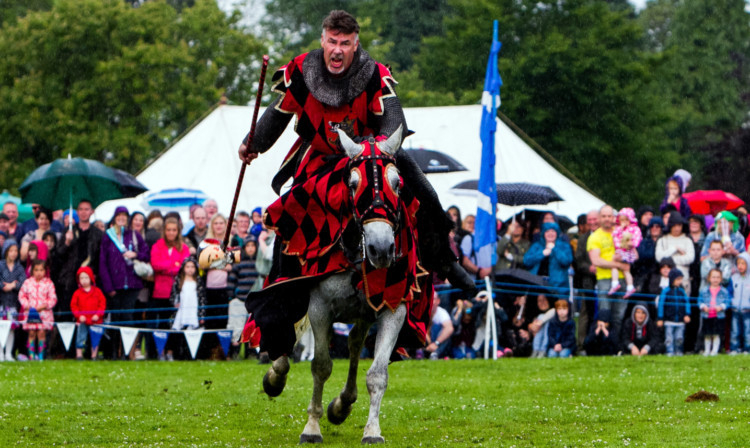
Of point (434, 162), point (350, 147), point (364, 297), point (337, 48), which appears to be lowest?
point (364, 297)

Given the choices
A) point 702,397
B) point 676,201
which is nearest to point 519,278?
point 676,201

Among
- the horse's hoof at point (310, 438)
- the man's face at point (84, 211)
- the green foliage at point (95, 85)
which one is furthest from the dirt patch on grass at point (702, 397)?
the green foliage at point (95, 85)

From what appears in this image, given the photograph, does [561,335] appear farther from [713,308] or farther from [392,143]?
[392,143]

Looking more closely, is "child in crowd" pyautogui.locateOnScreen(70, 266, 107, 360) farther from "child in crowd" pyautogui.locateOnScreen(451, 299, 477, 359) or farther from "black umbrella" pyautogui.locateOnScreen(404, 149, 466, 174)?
"black umbrella" pyautogui.locateOnScreen(404, 149, 466, 174)

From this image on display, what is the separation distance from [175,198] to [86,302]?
6025mm

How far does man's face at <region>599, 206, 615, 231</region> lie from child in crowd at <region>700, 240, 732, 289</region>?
1464mm

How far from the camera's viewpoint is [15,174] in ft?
142

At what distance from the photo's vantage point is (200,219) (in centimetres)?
1911

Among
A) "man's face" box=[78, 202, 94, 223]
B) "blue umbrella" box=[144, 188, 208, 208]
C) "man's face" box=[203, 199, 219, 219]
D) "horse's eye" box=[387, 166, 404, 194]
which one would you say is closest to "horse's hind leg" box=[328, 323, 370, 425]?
"horse's eye" box=[387, 166, 404, 194]

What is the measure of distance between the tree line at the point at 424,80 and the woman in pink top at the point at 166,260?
973 inches

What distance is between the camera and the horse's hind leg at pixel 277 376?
991 cm

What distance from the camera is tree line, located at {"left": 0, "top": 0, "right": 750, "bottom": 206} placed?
1715 inches

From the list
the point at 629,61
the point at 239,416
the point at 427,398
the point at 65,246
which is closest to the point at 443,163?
the point at 65,246

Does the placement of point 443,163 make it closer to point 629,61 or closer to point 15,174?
point 15,174
